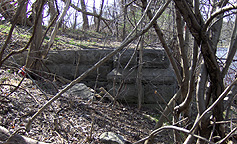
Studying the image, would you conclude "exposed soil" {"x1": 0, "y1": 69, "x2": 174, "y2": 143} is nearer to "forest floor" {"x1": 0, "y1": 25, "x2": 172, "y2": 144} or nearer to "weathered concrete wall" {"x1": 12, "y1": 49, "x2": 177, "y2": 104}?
"forest floor" {"x1": 0, "y1": 25, "x2": 172, "y2": 144}

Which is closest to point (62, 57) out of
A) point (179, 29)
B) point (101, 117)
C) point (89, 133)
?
point (101, 117)

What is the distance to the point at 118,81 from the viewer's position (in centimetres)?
516

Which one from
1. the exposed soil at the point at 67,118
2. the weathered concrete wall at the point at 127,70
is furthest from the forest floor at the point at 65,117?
the weathered concrete wall at the point at 127,70

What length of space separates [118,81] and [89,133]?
177cm

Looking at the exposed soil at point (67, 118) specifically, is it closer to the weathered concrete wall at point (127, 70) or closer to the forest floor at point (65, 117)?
the forest floor at point (65, 117)

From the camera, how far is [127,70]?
5383mm

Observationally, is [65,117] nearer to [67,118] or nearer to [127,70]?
[67,118]

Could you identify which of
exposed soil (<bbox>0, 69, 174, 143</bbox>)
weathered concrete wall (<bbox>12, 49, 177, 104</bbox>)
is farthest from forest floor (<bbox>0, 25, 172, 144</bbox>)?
weathered concrete wall (<bbox>12, 49, 177, 104</bbox>)

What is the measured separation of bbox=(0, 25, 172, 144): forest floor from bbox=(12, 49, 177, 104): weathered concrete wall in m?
0.37

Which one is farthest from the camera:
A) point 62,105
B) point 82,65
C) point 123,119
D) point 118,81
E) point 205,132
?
point 82,65

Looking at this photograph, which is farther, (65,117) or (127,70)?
(127,70)

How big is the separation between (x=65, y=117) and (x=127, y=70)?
200 cm

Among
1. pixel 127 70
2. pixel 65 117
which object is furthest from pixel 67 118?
pixel 127 70

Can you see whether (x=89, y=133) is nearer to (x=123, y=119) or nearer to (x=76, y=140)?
(x=76, y=140)
